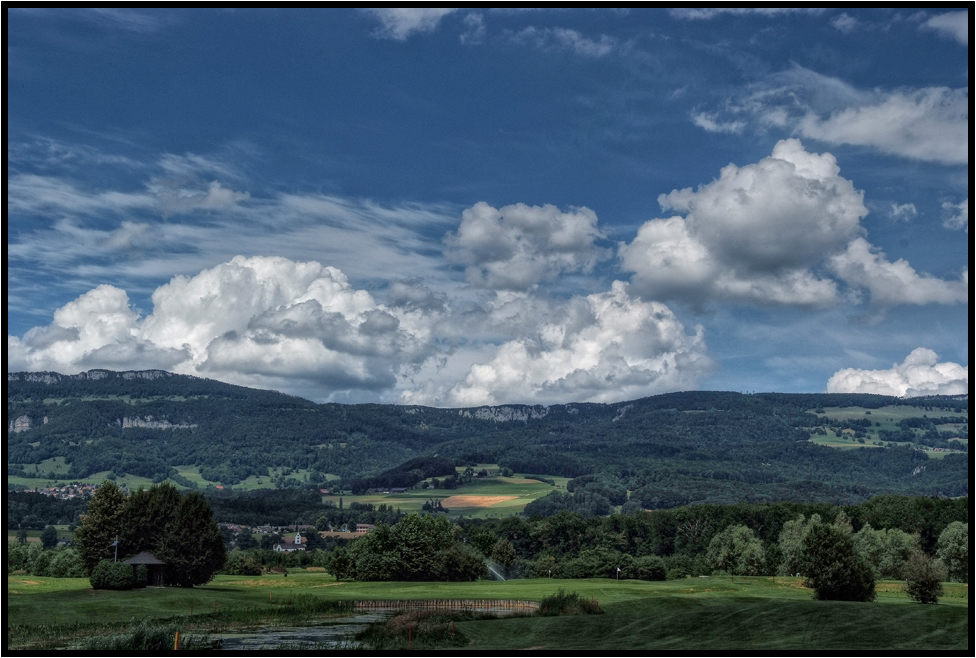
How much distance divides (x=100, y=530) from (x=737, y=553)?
103m

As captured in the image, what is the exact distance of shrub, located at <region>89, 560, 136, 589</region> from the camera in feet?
245

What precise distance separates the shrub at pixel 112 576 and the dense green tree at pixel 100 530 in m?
6.82

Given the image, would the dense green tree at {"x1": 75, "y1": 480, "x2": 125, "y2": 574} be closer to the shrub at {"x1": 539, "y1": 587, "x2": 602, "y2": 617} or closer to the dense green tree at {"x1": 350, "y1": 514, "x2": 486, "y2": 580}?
the dense green tree at {"x1": 350, "y1": 514, "x2": 486, "y2": 580}

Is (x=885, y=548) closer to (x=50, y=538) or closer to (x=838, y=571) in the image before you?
(x=838, y=571)

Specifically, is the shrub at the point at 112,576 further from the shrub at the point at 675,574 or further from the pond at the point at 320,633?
the shrub at the point at 675,574

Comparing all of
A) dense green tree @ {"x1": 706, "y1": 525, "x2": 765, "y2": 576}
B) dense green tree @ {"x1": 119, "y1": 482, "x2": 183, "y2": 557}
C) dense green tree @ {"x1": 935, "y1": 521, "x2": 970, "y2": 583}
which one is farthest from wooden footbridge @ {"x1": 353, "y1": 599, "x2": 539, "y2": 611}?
dense green tree @ {"x1": 706, "y1": 525, "x2": 765, "y2": 576}

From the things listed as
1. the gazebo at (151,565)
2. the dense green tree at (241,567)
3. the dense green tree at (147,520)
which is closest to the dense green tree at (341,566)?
the dense green tree at (241,567)

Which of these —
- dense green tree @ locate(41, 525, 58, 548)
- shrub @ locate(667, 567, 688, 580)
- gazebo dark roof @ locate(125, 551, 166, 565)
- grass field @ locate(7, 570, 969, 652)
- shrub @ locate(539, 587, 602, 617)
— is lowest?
shrub @ locate(667, 567, 688, 580)

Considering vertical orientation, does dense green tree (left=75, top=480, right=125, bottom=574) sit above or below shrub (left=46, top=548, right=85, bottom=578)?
above

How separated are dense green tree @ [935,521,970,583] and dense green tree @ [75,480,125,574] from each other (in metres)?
103

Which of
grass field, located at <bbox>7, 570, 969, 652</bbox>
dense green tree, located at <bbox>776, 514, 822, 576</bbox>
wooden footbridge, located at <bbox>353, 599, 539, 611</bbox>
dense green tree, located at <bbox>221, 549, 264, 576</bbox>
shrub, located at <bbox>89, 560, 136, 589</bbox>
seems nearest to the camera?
grass field, located at <bbox>7, 570, 969, 652</bbox>

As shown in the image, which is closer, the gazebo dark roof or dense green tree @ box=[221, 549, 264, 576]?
the gazebo dark roof

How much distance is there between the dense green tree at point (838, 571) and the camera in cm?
7262

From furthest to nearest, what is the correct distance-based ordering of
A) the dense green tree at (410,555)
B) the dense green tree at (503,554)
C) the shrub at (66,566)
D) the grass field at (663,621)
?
1. the dense green tree at (503,554)
2. the shrub at (66,566)
3. the dense green tree at (410,555)
4. the grass field at (663,621)
